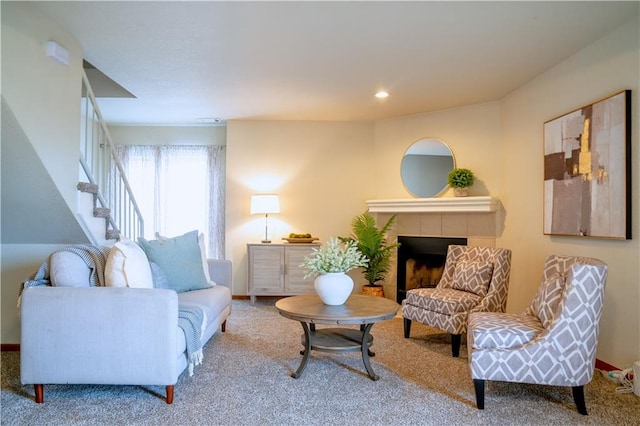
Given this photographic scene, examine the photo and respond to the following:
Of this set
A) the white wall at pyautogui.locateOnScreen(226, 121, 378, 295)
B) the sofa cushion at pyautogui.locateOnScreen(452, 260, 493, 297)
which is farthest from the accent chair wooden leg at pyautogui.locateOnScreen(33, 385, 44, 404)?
the white wall at pyautogui.locateOnScreen(226, 121, 378, 295)

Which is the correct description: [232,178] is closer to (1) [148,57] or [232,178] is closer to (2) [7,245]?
(1) [148,57]

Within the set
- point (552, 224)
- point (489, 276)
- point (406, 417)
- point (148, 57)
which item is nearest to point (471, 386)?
point (406, 417)

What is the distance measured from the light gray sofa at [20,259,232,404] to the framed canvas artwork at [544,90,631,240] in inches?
115

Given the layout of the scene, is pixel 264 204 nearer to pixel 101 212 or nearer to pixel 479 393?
pixel 101 212

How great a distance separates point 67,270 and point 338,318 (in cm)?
163

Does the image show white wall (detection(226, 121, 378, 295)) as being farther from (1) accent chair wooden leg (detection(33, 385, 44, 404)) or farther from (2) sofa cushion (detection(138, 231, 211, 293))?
(1) accent chair wooden leg (detection(33, 385, 44, 404))

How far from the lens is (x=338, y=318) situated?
2.71 metres

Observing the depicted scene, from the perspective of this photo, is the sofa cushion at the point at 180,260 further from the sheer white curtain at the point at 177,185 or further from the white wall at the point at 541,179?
the white wall at the point at 541,179

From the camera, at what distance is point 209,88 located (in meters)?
4.44

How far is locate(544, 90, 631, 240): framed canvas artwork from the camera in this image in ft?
9.60

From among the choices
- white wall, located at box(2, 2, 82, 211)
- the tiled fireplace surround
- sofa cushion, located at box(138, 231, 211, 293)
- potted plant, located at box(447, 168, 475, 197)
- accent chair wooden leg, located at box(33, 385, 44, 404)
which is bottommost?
accent chair wooden leg, located at box(33, 385, 44, 404)

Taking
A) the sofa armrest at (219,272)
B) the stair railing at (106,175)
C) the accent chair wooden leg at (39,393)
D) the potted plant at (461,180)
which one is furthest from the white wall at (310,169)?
the accent chair wooden leg at (39,393)

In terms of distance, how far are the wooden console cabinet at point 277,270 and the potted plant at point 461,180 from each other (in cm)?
185

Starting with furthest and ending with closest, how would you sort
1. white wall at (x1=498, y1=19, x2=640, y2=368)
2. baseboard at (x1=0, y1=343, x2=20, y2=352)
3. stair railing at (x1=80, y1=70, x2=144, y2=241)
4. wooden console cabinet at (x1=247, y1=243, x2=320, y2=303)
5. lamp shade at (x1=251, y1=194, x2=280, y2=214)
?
lamp shade at (x1=251, y1=194, x2=280, y2=214), wooden console cabinet at (x1=247, y1=243, x2=320, y2=303), stair railing at (x1=80, y1=70, x2=144, y2=241), baseboard at (x1=0, y1=343, x2=20, y2=352), white wall at (x1=498, y1=19, x2=640, y2=368)
